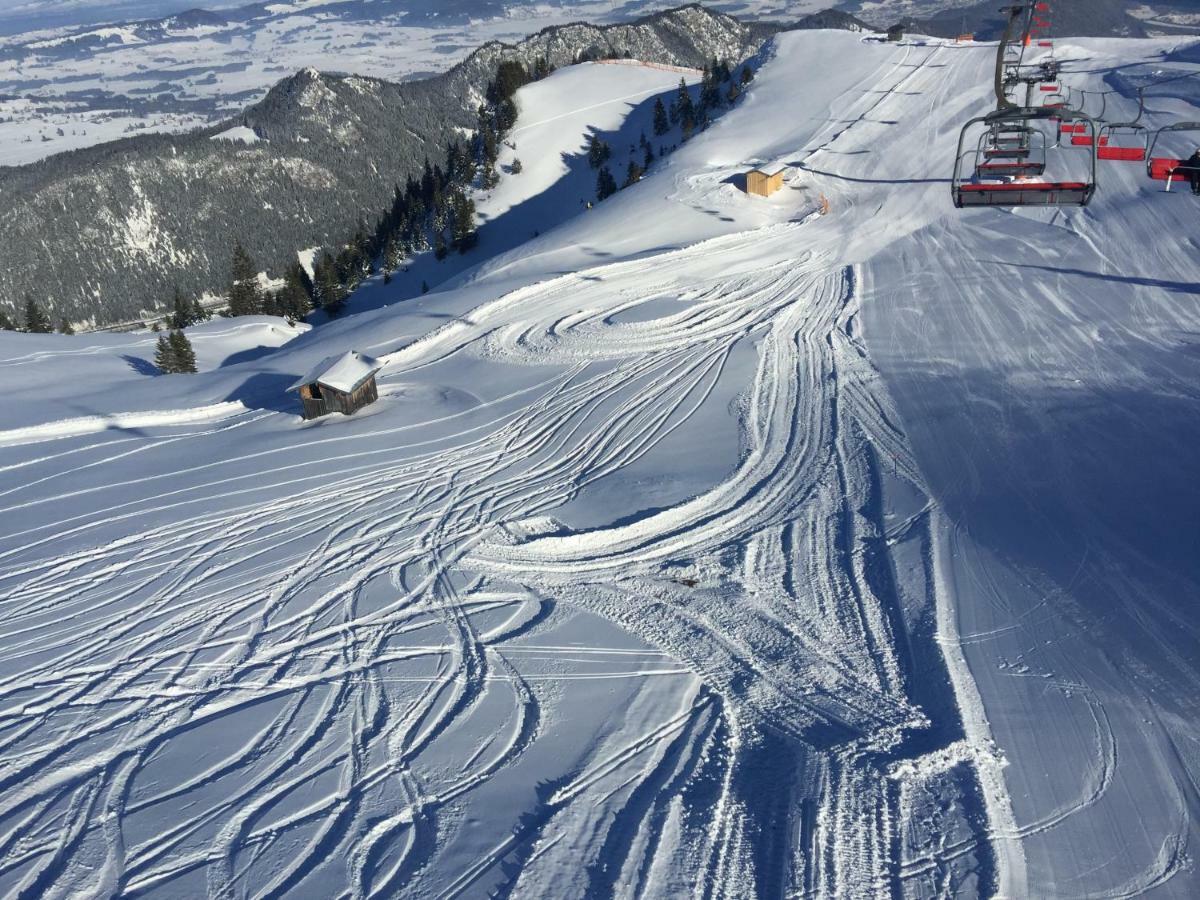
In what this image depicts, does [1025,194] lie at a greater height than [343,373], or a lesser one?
greater

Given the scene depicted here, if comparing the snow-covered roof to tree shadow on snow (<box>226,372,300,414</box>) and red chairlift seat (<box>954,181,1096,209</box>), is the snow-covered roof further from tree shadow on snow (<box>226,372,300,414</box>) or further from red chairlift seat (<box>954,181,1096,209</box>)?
red chairlift seat (<box>954,181,1096,209</box>)

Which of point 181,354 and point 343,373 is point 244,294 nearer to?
point 181,354

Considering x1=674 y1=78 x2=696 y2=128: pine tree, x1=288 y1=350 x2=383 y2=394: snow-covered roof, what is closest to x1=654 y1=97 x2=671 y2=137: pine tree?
x1=674 y1=78 x2=696 y2=128: pine tree

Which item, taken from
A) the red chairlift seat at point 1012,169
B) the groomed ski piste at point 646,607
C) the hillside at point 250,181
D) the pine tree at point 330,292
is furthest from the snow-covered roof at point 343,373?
the hillside at point 250,181

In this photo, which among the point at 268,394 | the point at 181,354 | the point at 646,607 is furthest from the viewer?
the point at 181,354

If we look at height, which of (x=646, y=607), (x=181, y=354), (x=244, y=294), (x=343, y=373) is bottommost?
(x=244, y=294)

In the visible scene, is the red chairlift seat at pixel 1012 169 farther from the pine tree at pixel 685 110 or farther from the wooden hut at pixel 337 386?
the pine tree at pixel 685 110

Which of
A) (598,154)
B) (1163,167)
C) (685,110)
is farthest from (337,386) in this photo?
(685,110)

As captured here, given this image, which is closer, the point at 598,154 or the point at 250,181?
the point at 598,154
